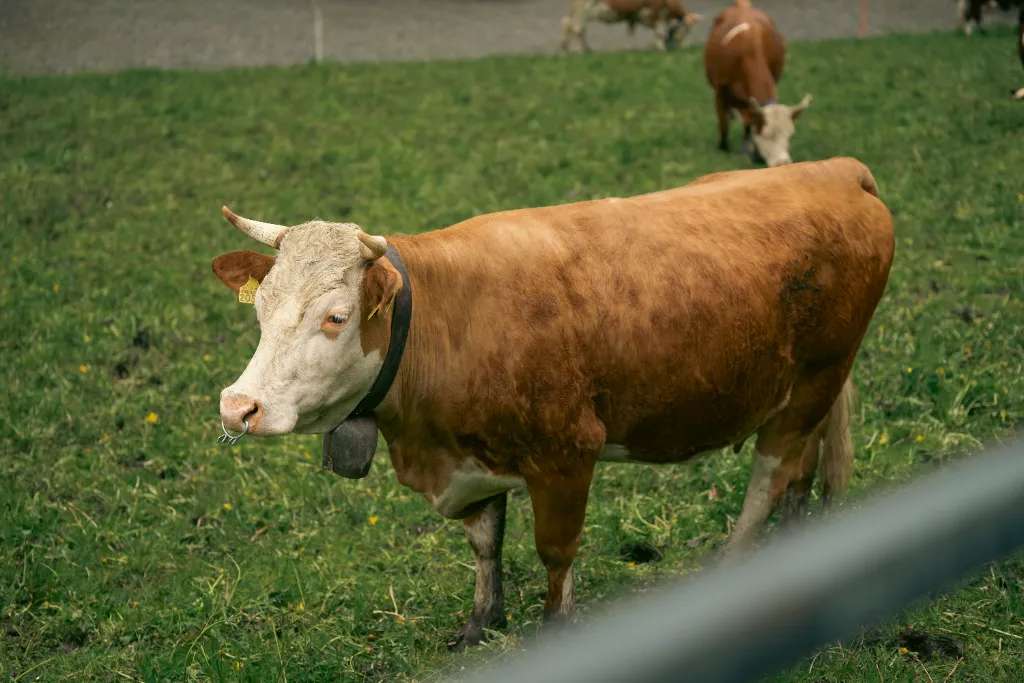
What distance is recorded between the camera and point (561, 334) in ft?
13.6

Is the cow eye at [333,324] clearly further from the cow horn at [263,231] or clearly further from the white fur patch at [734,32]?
the white fur patch at [734,32]

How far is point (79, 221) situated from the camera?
10039 mm

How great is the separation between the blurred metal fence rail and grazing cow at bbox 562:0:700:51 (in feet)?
57.5

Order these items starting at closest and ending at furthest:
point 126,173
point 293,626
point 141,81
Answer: point 293,626
point 126,173
point 141,81

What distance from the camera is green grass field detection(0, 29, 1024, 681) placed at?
4852mm

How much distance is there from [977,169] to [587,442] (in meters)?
6.78

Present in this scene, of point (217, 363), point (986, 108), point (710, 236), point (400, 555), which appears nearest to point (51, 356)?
point (217, 363)

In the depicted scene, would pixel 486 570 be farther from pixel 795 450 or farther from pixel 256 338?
pixel 256 338

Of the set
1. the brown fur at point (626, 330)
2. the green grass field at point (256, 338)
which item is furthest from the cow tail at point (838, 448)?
the green grass field at point (256, 338)

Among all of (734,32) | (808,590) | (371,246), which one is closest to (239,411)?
(371,246)

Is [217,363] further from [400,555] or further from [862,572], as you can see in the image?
[862,572]

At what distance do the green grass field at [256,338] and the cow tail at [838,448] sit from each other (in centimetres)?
33

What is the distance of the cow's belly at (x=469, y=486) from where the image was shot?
13.9ft

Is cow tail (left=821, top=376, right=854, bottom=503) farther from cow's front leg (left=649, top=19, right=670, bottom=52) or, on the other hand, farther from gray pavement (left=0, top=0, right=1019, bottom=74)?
cow's front leg (left=649, top=19, right=670, bottom=52)
